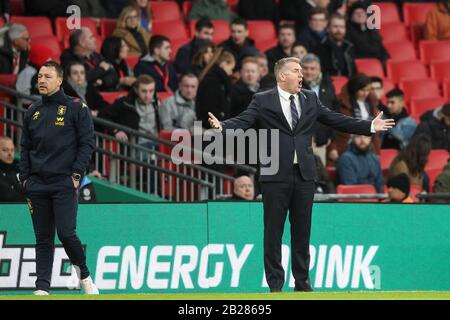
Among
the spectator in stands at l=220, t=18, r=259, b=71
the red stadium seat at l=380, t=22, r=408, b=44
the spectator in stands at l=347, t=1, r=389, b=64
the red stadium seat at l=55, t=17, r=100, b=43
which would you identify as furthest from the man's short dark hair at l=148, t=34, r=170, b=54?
the red stadium seat at l=380, t=22, r=408, b=44

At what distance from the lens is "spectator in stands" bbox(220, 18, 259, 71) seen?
791 inches

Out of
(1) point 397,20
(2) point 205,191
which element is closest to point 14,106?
(2) point 205,191

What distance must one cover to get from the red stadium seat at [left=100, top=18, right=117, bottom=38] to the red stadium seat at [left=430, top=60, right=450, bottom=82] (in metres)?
5.10

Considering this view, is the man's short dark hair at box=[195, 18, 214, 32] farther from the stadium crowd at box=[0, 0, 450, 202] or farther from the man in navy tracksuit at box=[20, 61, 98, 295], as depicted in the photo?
the man in navy tracksuit at box=[20, 61, 98, 295]

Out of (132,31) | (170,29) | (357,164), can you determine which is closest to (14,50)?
(132,31)

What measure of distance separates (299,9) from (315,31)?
1.13 meters

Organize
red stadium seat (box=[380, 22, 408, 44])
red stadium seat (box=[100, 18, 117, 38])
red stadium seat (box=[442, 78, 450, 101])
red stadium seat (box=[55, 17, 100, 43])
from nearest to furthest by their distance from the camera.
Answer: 1. red stadium seat (box=[55, 17, 100, 43])
2. red stadium seat (box=[100, 18, 117, 38])
3. red stadium seat (box=[442, 78, 450, 101])
4. red stadium seat (box=[380, 22, 408, 44])

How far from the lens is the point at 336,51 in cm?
2108

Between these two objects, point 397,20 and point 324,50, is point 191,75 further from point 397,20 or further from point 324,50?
point 397,20

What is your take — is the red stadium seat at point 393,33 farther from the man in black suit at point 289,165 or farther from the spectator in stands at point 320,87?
the man in black suit at point 289,165

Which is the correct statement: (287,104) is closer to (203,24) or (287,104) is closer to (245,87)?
(245,87)

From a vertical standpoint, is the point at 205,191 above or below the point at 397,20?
below
